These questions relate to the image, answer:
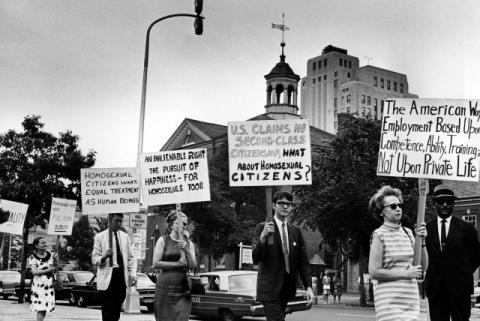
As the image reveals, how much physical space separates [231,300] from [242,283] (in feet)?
2.32

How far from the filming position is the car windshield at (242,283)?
20375 mm

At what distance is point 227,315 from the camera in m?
20.1

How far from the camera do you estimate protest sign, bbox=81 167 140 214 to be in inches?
550

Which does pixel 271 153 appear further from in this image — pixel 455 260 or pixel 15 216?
pixel 15 216

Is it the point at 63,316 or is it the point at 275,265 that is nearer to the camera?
the point at 275,265

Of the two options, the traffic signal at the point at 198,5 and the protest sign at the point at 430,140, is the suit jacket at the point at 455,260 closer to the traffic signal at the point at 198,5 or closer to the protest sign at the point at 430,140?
the protest sign at the point at 430,140

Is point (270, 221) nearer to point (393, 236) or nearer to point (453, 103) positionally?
point (393, 236)

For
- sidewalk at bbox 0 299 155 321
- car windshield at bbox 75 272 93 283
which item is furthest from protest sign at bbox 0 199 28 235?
car windshield at bbox 75 272 93 283

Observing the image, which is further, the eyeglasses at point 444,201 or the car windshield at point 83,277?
the car windshield at point 83,277

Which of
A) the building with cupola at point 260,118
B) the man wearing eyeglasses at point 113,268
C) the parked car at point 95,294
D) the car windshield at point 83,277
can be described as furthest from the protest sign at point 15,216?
the building with cupola at point 260,118

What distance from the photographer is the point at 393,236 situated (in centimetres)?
648

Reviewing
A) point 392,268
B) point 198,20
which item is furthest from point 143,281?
point 392,268

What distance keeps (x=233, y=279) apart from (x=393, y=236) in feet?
47.7

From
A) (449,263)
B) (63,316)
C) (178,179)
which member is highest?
(178,179)
